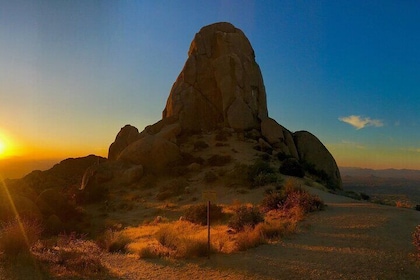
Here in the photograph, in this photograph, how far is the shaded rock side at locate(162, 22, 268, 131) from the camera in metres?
50.1

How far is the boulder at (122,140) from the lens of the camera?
156ft

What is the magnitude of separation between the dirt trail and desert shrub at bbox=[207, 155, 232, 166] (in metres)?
24.5

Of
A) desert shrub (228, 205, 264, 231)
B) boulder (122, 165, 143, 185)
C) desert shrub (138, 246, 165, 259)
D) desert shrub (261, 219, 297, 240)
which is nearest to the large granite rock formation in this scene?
boulder (122, 165, 143, 185)

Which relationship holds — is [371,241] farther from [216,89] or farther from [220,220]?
[216,89]

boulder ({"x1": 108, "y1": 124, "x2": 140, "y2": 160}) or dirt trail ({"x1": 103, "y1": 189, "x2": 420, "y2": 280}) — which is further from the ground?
boulder ({"x1": 108, "y1": 124, "x2": 140, "y2": 160})

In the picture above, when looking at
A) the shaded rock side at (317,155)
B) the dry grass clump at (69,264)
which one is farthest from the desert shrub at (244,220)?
the shaded rock side at (317,155)

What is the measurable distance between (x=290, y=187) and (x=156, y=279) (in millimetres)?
13921

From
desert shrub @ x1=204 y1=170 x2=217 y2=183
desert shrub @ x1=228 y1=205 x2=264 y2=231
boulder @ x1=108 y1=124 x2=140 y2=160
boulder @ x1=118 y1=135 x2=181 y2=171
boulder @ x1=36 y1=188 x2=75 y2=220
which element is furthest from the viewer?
boulder @ x1=108 y1=124 x2=140 y2=160

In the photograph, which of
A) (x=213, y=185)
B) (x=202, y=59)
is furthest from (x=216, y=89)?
(x=213, y=185)

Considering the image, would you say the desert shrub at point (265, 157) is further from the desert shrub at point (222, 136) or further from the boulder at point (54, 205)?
the boulder at point (54, 205)

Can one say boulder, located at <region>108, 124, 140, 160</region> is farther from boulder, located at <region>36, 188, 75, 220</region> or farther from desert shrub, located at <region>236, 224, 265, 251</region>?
desert shrub, located at <region>236, 224, 265, 251</region>

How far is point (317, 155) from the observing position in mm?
47781

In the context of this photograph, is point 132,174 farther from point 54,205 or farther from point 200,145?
point 54,205

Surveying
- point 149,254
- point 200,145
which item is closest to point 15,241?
point 149,254
